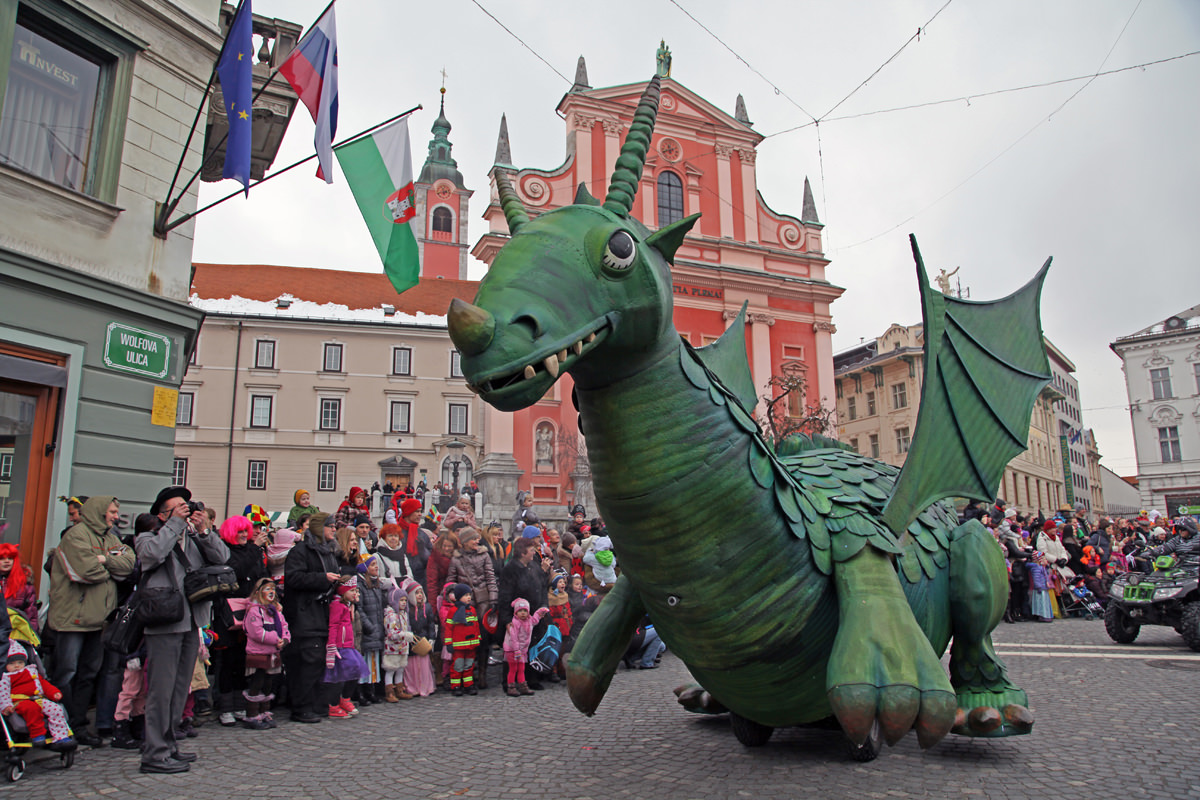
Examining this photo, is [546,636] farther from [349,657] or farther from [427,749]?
[427,749]

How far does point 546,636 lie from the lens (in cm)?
730

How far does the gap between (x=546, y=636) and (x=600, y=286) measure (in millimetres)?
5942

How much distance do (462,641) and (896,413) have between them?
37.7 meters

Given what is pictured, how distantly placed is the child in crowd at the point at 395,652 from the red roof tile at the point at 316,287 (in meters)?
30.1

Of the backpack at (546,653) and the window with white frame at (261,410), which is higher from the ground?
the window with white frame at (261,410)

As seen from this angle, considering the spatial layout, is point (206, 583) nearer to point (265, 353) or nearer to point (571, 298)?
point (571, 298)

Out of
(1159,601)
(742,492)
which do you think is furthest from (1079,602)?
(742,492)

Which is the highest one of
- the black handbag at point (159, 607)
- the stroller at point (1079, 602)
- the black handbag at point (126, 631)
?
the black handbag at point (159, 607)

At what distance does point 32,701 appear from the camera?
4.32m

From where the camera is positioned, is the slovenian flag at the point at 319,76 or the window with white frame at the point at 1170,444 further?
the window with white frame at the point at 1170,444

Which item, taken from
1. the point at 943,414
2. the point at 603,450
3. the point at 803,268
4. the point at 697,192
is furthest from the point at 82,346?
the point at 803,268

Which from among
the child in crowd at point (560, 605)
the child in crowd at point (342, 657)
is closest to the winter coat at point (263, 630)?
the child in crowd at point (342, 657)

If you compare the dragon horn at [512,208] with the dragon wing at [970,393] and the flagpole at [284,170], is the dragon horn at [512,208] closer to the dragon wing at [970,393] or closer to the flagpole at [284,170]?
the dragon wing at [970,393]

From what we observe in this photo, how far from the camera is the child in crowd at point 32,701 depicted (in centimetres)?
426
